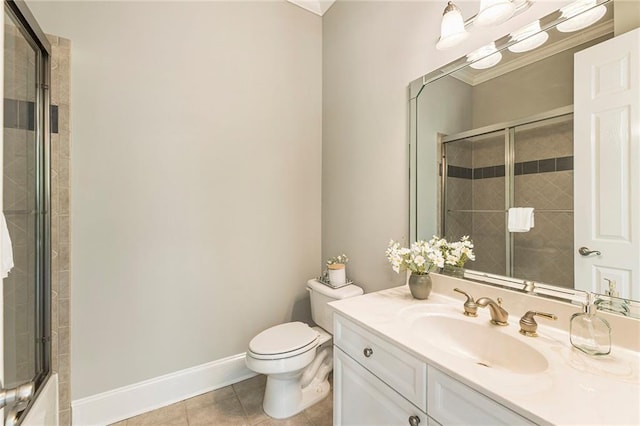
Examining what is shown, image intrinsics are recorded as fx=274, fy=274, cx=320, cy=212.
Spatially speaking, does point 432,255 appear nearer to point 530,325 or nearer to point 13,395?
point 530,325

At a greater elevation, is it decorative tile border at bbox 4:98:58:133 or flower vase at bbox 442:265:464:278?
decorative tile border at bbox 4:98:58:133

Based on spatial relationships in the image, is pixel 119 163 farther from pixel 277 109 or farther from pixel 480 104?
pixel 480 104

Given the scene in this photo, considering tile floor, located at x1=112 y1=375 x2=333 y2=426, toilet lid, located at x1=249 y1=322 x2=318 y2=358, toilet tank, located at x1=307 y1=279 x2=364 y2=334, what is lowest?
tile floor, located at x1=112 y1=375 x2=333 y2=426

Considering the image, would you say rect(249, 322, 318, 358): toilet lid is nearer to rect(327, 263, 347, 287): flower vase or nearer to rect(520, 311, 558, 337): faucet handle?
rect(327, 263, 347, 287): flower vase

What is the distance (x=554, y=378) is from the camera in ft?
2.28

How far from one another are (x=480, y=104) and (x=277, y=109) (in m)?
1.34

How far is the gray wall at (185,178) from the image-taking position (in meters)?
1.48

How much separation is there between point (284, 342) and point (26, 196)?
1410 mm

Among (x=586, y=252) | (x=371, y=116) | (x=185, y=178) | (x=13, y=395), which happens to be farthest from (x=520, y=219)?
(x=185, y=178)

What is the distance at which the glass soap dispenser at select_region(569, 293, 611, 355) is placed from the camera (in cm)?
77

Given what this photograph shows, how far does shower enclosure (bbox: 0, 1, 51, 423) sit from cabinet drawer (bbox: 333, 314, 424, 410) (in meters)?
1.18

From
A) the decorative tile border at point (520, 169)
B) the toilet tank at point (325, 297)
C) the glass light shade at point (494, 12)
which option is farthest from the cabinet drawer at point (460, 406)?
the glass light shade at point (494, 12)

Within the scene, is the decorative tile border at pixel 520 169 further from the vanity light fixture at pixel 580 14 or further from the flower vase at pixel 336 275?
the flower vase at pixel 336 275

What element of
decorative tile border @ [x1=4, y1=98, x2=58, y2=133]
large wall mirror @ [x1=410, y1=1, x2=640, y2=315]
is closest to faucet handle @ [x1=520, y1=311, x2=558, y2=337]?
large wall mirror @ [x1=410, y1=1, x2=640, y2=315]
